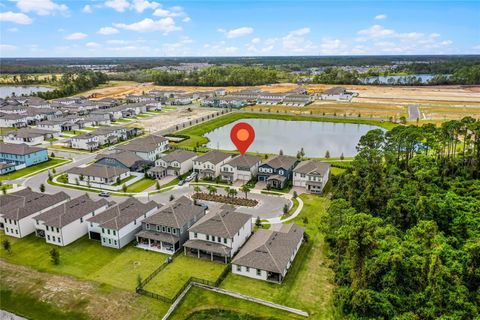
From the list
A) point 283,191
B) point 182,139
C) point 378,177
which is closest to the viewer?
point 378,177

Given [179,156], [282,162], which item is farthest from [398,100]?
[179,156]

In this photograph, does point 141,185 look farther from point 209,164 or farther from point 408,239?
point 408,239

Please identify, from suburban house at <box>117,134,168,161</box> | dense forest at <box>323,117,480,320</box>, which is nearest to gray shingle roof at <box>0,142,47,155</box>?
suburban house at <box>117,134,168,161</box>

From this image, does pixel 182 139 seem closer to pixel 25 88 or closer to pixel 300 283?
pixel 300 283

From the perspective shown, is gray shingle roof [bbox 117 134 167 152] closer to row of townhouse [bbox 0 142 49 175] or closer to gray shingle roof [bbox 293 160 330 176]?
row of townhouse [bbox 0 142 49 175]

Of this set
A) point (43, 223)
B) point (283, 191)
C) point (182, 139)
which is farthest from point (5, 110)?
point (283, 191)

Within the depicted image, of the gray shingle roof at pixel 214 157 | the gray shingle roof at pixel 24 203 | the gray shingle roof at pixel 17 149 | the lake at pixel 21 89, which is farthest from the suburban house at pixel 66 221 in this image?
the lake at pixel 21 89
